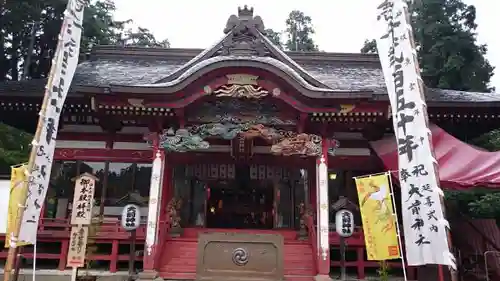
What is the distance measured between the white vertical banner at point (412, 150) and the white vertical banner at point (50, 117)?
605 cm

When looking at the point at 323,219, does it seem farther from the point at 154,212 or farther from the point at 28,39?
the point at 28,39

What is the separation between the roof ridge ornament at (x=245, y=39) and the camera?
1040 cm

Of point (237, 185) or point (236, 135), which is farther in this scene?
point (237, 185)

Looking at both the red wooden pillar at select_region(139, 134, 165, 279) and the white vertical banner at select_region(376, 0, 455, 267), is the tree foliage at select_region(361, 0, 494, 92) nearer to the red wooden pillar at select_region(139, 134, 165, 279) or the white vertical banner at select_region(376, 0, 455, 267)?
the white vertical banner at select_region(376, 0, 455, 267)

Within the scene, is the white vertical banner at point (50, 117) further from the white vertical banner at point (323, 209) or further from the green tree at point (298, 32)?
the green tree at point (298, 32)

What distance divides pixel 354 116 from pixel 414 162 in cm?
331

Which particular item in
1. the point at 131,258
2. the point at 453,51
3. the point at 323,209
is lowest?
the point at 131,258

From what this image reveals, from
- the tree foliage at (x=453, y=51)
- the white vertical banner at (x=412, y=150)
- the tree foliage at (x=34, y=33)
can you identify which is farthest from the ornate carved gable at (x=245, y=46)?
the tree foliage at (x=34, y=33)

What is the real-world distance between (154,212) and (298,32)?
4117 centimetres

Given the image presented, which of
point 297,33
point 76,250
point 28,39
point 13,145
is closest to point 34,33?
point 28,39

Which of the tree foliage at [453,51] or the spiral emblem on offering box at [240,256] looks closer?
the spiral emblem on offering box at [240,256]

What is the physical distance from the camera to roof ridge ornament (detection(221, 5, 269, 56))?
34.1 feet

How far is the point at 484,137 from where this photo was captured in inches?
574

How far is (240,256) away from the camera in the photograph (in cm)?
884
